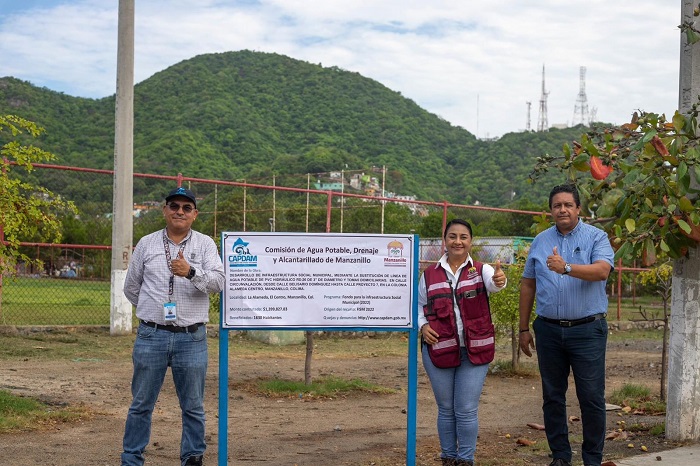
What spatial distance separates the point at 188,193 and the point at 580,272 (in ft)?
8.29

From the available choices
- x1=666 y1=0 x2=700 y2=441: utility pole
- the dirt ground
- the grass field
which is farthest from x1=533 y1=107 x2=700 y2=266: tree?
the grass field

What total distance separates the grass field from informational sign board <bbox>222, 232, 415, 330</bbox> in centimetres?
1013

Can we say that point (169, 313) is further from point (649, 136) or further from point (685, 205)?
point (685, 205)

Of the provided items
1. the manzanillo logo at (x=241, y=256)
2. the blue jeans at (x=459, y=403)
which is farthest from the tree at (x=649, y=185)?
the manzanillo logo at (x=241, y=256)

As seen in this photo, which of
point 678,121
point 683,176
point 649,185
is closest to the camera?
point 683,176

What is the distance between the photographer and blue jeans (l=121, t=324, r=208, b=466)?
573cm

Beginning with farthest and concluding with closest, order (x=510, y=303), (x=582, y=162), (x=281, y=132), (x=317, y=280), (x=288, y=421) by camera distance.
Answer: (x=281, y=132)
(x=510, y=303)
(x=288, y=421)
(x=582, y=162)
(x=317, y=280)

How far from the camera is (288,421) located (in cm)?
884

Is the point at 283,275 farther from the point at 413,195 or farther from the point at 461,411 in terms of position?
the point at 413,195

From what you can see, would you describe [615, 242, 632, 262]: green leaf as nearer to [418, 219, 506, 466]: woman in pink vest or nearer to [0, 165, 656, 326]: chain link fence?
[418, 219, 506, 466]: woman in pink vest

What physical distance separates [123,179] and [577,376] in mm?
10132

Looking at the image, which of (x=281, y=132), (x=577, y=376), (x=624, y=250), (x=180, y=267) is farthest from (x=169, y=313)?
(x=281, y=132)

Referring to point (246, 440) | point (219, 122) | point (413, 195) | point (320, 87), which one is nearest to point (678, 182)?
point (246, 440)

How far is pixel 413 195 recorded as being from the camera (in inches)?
1620
